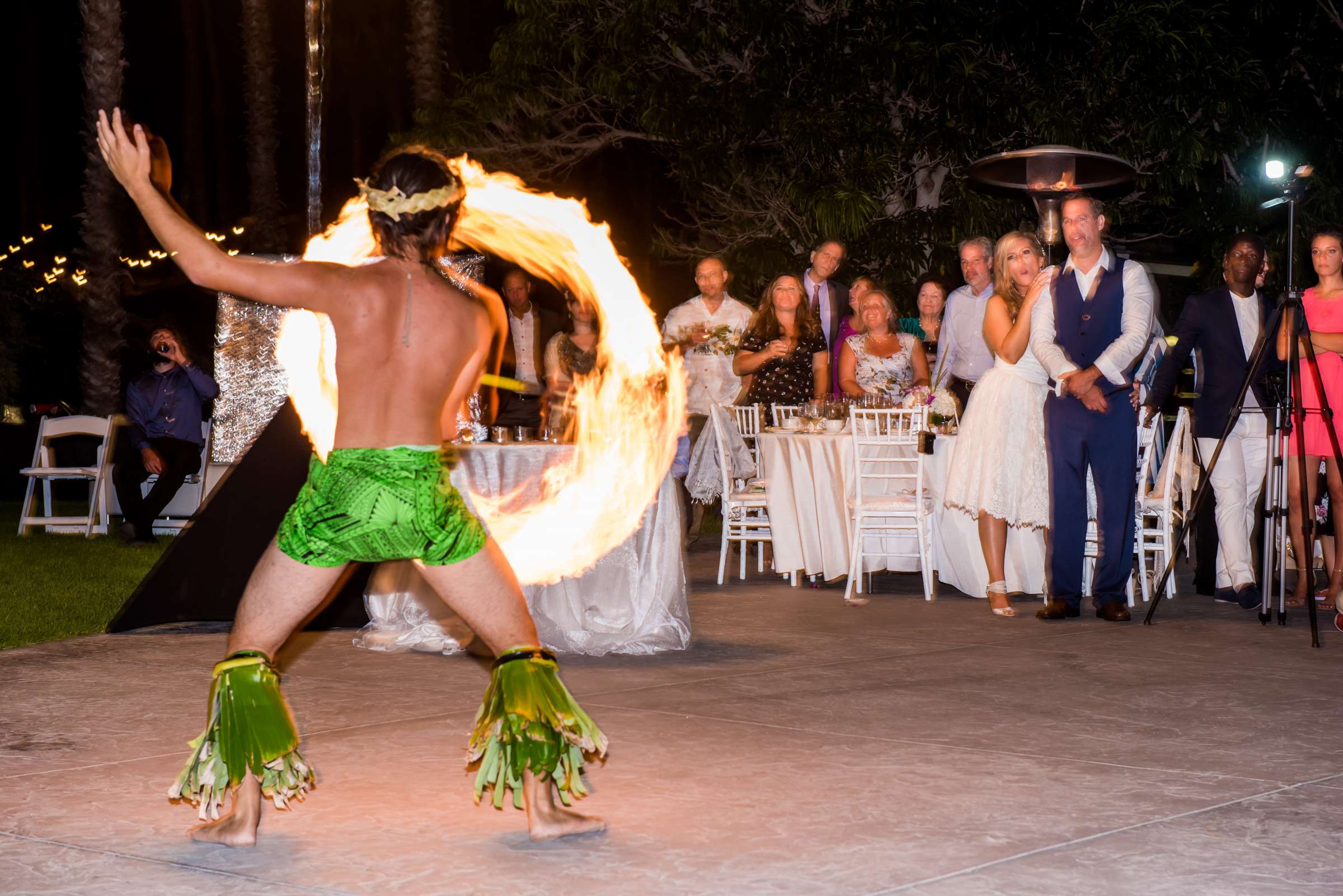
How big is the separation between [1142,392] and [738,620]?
8.53ft

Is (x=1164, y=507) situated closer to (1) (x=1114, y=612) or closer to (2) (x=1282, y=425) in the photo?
(1) (x=1114, y=612)

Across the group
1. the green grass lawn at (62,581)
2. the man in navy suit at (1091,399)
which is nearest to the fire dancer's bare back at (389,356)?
the green grass lawn at (62,581)

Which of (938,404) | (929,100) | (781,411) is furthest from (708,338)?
(929,100)

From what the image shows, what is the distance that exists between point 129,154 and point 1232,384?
6.99 meters

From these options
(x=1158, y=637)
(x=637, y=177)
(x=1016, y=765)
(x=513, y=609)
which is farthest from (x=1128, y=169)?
(x=637, y=177)

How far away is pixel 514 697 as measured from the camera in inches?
157

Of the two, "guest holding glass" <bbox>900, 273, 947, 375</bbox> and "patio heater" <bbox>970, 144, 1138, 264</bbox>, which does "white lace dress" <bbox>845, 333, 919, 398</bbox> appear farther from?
"patio heater" <bbox>970, 144, 1138, 264</bbox>

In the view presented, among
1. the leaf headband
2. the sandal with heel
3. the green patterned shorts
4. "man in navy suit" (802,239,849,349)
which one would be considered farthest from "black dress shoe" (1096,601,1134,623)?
the leaf headband

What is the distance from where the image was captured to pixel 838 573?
1011 centimetres

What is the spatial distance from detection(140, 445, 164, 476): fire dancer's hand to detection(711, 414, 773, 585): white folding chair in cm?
510

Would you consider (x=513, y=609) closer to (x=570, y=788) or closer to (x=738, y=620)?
(x=570, y=788)

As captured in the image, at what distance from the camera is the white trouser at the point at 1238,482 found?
9.16 m

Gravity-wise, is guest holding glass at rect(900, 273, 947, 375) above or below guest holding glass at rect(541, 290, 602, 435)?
above

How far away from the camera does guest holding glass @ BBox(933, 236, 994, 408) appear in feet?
32.7
